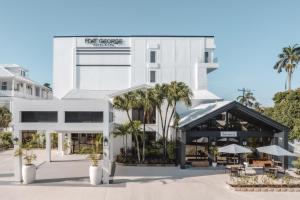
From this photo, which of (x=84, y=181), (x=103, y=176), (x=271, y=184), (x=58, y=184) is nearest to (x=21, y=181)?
(x=58, y=184)

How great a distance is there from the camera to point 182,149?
21750 millimetres

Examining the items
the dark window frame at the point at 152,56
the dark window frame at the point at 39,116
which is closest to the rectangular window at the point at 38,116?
the dark window frame at the point at 39,116

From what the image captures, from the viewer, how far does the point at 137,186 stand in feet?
54.1

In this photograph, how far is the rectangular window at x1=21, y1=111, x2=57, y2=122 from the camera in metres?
17.7

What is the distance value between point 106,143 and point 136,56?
80.0ft

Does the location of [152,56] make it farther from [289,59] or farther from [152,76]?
[289,59]

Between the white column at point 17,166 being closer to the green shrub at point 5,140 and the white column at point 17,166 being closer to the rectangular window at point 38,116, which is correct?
the rectangular window at point 38,116

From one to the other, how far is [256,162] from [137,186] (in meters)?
12.3

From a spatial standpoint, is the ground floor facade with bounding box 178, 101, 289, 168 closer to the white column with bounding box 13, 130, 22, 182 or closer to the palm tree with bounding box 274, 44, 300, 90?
the white column with bounding box 13, 130, 22, 182

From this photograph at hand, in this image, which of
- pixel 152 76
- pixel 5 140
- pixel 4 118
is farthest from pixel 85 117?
pixel 4 118

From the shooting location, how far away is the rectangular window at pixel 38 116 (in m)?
17.7

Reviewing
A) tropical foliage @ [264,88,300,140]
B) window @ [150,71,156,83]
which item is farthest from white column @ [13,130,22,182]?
tropical foliage @ [264,88,300,140]

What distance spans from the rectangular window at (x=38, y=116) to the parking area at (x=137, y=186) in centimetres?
420

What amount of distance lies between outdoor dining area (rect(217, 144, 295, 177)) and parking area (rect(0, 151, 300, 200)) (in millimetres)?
1100
